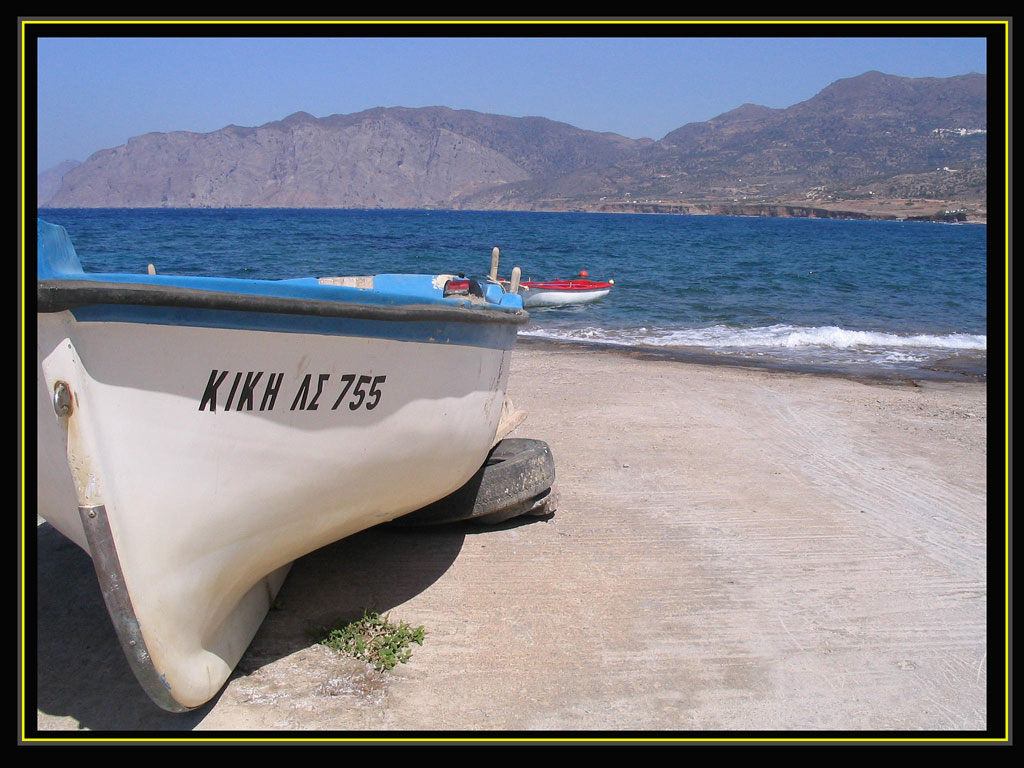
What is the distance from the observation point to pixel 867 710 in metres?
3.27

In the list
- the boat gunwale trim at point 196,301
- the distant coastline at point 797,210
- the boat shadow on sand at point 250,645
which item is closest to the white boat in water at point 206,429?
the boat gunwale trim at point 196,301

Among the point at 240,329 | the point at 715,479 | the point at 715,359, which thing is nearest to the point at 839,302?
the point at 715,359

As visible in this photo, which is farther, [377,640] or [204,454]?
[377,640]

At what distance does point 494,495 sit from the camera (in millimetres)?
4762

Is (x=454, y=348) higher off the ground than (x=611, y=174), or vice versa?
(x=611, y=174)

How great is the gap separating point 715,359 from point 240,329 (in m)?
10.4

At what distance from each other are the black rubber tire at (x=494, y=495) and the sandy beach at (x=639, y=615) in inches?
5.7

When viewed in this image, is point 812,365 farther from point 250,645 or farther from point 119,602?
point 119,602

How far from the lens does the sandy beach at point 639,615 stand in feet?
10.5

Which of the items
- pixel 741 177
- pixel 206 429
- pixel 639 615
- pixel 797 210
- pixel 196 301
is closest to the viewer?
pixel 196 301

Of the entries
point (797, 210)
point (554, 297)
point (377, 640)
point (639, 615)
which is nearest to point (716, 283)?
point (554, 297)

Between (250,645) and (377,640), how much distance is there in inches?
22.3

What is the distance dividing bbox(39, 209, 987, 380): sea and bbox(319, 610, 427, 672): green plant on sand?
9203mm
